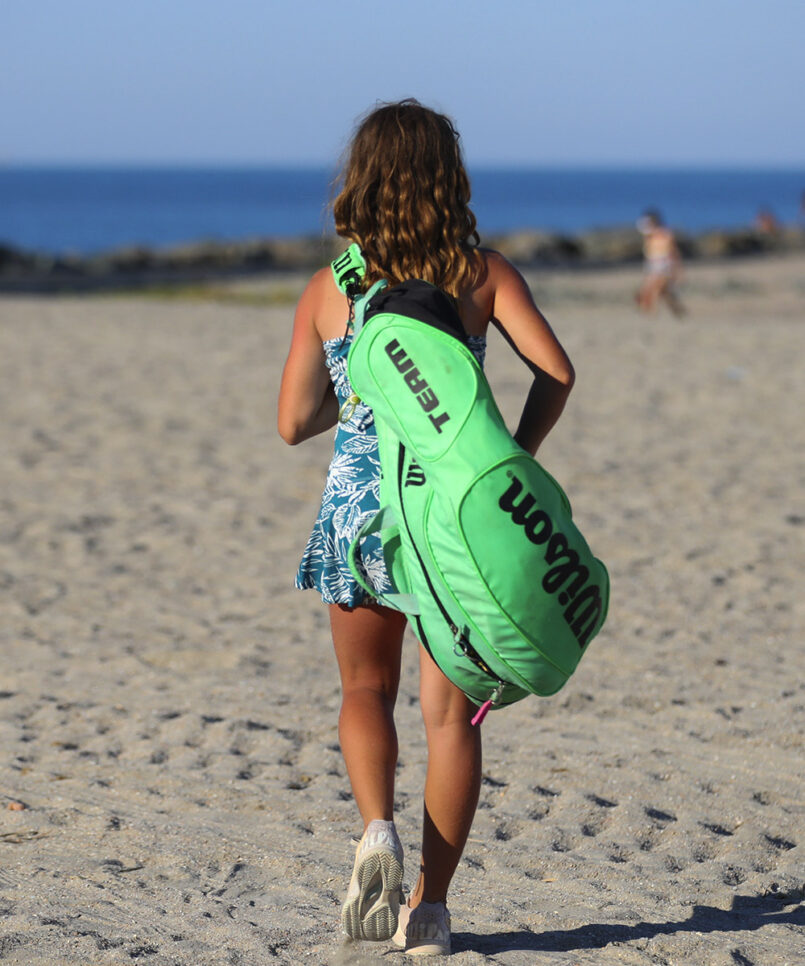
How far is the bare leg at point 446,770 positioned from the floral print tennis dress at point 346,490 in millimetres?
241

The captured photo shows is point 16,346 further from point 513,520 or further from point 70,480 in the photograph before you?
point 513,520

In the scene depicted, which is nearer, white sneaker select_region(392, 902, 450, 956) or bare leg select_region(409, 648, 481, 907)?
bare leg select_region(409, 648, 481, 907)

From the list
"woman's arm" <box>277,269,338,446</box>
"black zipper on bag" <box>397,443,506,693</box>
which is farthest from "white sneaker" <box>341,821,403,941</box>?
"woman's arm" <box>277,269,338,446</box>

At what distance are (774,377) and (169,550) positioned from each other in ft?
24.8

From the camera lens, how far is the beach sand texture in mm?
3053

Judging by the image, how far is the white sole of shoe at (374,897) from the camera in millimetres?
2623

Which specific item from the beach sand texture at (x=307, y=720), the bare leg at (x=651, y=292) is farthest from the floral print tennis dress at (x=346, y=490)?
the bare leg at (x=651, y=292)

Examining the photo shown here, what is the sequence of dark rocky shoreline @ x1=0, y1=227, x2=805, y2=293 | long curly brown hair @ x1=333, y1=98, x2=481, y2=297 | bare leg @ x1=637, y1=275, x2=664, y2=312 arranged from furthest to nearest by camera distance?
dark rocky shoreline @ x1=0, y1=227, x2=805, y2=293
bare leg @ x1=637, y1=275, x2=664, y2=312
long curly brown hair @ x1=333, y1=98, x2=481, y2=297

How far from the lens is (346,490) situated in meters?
2.71

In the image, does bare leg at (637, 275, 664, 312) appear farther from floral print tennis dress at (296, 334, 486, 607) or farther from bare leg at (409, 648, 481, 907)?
bare leg at (409, 648, 481, 907)

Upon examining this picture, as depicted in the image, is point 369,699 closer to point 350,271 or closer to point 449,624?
point 449,624

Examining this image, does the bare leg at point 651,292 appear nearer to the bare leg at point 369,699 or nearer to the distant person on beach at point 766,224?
the bare leg at point 369,699

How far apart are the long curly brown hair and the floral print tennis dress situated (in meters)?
0.18

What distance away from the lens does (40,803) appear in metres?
3.76
